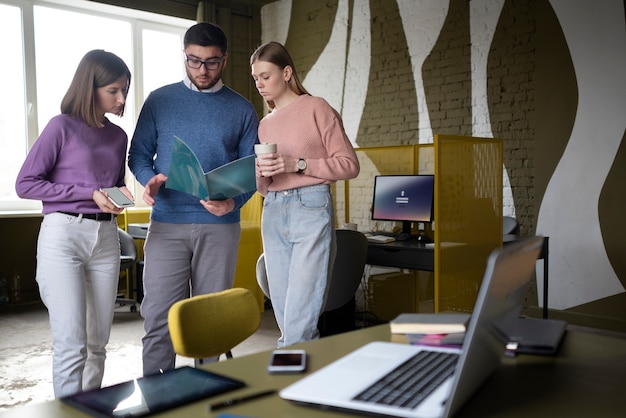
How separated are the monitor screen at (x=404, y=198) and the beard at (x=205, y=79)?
7.65ft

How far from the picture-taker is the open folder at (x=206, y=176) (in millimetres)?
1935

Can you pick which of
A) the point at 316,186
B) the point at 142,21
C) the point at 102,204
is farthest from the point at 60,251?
the point at 142,21

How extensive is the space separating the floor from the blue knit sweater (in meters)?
1.54

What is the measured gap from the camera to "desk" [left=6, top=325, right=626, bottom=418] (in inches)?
33.6

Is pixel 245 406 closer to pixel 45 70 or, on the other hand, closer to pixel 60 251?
pixel 60 251

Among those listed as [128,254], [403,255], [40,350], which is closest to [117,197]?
[403,255]

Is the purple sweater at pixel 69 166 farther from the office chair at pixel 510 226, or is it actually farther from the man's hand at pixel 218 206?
the office chair at pixel 510 226

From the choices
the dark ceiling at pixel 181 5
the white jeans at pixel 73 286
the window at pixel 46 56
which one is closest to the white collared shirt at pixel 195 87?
the white jeans at pixel 73 286

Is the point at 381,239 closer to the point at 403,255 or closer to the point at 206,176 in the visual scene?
the point at 403,255

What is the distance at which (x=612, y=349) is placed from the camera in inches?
47.0

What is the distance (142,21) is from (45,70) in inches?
50.6

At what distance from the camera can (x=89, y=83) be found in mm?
2111

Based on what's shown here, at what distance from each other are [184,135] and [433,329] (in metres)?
1.32

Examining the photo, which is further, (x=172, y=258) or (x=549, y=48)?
(x=549, y=48)
